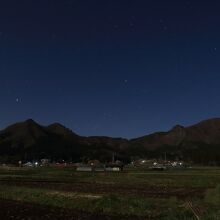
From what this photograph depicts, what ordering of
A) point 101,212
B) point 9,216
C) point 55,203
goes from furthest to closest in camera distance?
1. point 55,203
2. point 101,212
3. point 9,216

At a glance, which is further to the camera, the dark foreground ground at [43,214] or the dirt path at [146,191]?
the dirt path at [146,191]

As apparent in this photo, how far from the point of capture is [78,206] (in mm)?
40156

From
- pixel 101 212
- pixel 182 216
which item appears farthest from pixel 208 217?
pixel 101 212

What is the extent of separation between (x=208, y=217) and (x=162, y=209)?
6.99 m

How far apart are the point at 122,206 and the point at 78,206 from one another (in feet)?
11.8

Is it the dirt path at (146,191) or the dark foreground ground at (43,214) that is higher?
the dirt path at (146,191)

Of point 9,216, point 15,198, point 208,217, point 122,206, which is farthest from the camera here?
point 15,198

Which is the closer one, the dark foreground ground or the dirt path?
the dark foreground ground

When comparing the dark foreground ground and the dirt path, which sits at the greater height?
the dirt path

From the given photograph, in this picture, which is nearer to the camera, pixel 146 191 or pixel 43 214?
pixel 43 214

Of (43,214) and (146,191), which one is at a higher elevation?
(146,191)

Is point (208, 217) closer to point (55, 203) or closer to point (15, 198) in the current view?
point (55, 203)

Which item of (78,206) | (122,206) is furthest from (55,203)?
(122,206)

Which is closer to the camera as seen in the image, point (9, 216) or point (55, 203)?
point (9, 216)
